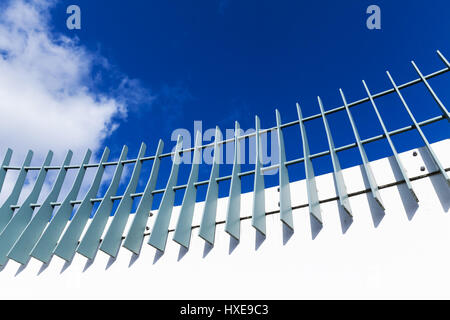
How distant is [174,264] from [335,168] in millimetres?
3214

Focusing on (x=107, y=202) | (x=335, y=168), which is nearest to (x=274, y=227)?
(x=335, y=168)

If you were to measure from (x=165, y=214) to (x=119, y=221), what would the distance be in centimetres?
100

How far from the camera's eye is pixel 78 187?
25.9ft

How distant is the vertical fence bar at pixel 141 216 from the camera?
609 cm

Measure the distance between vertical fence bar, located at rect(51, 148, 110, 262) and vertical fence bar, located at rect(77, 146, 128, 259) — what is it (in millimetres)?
514

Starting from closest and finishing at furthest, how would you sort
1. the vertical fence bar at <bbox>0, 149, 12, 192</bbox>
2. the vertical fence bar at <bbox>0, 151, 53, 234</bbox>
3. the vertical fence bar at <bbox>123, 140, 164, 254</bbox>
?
the vertical fence bar at <bbox>123, 140, 164, 254</bbox> < the vertical fence bar at <bbox>0, 151, 53, 234</bbox> < the vertical fence bar at <bbox>0, 149, 12, 192</bbox>

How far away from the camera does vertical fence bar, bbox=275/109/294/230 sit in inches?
203

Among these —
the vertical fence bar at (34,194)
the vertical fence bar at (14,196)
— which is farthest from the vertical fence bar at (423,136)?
the vertical fence bar at (14,196)

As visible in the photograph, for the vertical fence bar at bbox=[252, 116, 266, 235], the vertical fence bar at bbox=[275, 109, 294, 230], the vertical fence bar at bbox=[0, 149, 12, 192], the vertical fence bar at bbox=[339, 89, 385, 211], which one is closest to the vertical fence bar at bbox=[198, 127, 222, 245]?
the vertical fence bar at bbox=[252, 116, 266, 235]

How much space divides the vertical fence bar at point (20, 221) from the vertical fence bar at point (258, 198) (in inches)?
Result: 202

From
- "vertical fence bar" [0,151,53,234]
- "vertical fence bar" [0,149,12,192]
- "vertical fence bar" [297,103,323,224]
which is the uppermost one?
"vertical fence bar" [0,149,12,192]

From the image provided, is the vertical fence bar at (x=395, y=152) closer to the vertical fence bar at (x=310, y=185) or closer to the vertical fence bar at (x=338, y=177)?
the vertical fence bar at (x=338, y=177)

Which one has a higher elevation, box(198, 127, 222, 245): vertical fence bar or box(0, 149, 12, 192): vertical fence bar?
box(0, 149, 12, 192): vertical fence bar

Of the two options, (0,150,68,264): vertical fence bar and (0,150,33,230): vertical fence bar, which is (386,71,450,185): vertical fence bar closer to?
(0,150,68,264): vertical fence bar
